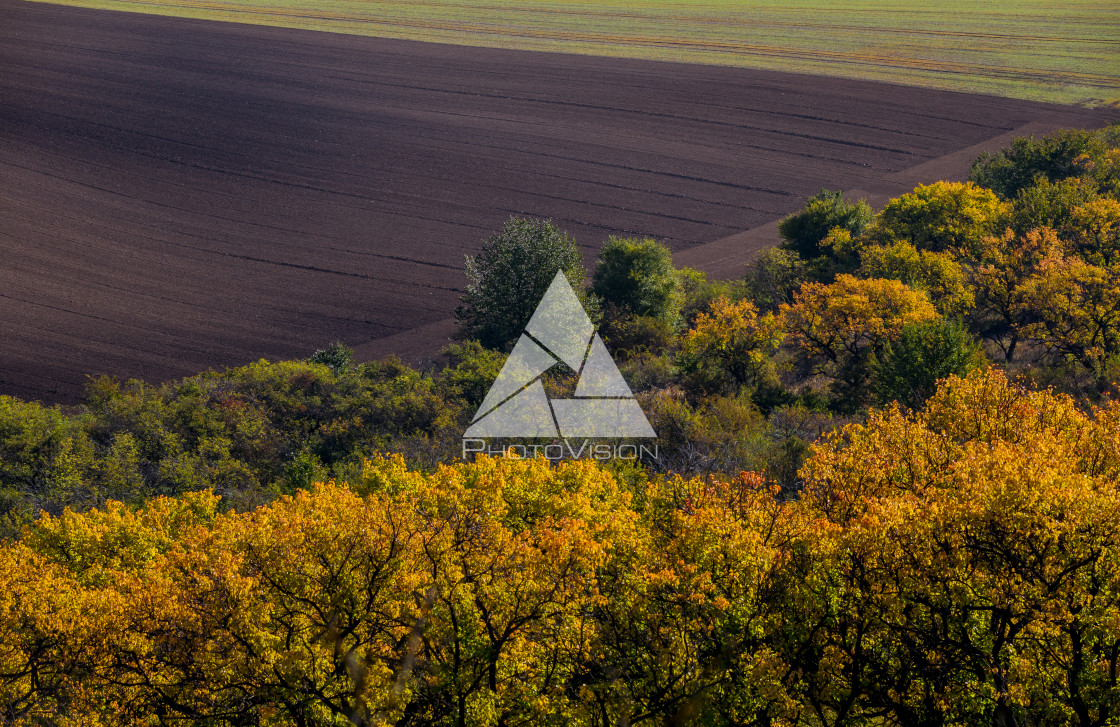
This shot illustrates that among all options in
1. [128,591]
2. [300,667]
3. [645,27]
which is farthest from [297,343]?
[645,27]

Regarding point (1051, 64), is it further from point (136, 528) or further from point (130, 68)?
point (136, 528)

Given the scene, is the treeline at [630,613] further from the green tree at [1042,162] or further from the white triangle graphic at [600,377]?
the green tree at [1042,162]

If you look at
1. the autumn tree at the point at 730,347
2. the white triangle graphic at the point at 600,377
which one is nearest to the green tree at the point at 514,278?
the white triangle graphic at the point at 600,377

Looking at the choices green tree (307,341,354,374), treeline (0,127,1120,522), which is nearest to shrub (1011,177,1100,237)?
treeline (0,127,1120,522)

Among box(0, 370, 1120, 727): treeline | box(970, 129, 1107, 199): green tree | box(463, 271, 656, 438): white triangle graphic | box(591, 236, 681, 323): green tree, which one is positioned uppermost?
box(970, 129, 1107, 199): green tree

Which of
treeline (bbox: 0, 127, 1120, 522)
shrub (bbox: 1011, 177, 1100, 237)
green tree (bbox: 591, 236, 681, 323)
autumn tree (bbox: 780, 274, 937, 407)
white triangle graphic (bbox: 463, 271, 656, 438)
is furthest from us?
shrub (bbox: 1011, 177, 1100, 237)

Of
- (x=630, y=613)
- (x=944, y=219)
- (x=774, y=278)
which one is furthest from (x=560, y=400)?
(x=944, y=219)

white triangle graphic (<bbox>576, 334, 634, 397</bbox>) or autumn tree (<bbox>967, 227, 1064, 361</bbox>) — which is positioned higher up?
autumn tree (<bbox>967, 227, 1064, 361</bbox>)

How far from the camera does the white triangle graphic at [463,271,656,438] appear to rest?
4384cm

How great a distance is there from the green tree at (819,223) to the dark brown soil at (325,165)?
817 cm

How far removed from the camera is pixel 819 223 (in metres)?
74.2

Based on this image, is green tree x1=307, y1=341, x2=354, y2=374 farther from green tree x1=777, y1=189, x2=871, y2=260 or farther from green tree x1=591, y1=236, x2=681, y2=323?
green tree x1=777, y1=189, x2=871, y2=260

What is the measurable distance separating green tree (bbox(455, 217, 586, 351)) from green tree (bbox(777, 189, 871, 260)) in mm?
25601

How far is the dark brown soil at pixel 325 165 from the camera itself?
218ft
